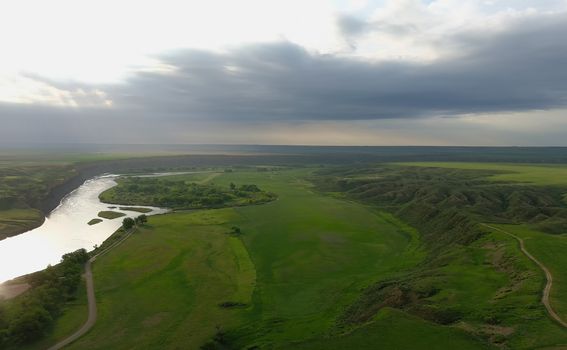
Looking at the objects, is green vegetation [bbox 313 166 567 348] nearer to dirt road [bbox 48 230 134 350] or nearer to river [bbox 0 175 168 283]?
dirt road [bbox 48 230 134 350]

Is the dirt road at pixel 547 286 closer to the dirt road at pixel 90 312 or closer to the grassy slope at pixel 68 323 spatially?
the dirt road at pixel 90 312

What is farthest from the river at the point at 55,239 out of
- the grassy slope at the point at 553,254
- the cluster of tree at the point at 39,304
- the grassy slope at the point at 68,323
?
the grassy slope at the point at 553,254

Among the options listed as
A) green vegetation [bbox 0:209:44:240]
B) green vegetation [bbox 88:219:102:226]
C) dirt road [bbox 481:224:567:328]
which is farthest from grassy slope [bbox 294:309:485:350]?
green vegetation [bbox 88:219:102:226]


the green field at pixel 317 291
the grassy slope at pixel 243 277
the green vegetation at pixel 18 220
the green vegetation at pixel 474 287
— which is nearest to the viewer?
the green vegetation at pixel 474 287

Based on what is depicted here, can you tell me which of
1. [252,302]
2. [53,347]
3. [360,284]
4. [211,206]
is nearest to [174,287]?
[252,302]

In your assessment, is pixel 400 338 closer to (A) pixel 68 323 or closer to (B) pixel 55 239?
(A) pixel 68 323

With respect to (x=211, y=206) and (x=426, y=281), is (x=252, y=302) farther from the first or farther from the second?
(x=211, y=206)

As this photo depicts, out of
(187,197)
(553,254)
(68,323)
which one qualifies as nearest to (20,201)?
(187,197)
